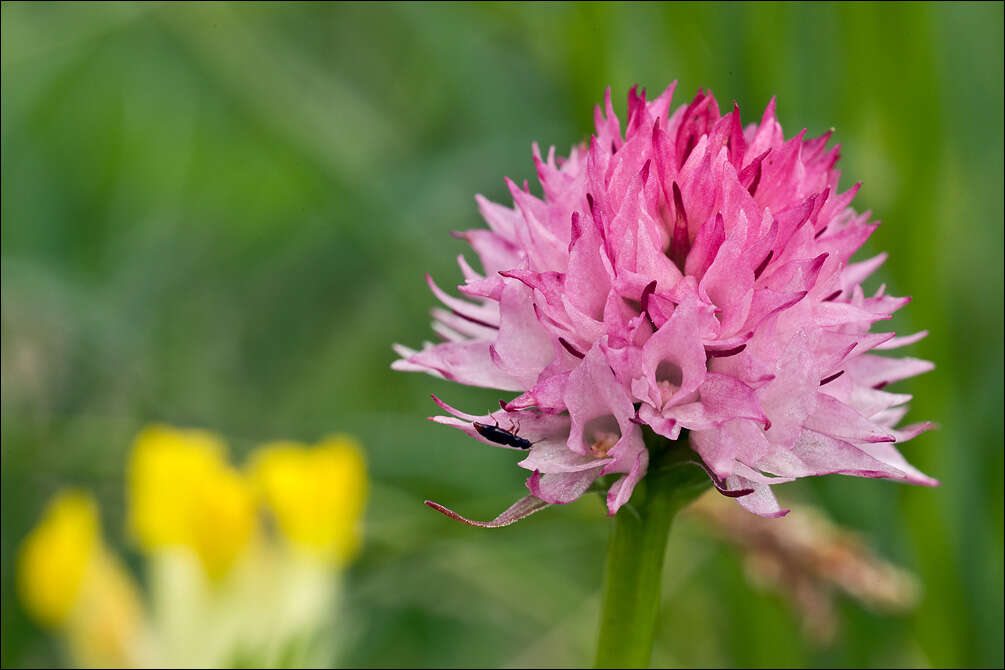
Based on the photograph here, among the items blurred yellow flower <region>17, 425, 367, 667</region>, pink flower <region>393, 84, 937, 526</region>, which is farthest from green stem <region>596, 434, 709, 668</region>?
blurred yellow flower <region>17, 425, 367, 667</region>

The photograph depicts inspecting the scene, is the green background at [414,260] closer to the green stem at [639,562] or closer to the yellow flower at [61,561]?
the yellow flower at [61,561]

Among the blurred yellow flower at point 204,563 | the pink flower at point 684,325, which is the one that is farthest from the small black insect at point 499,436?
the blurred yellow flower at point 204,563

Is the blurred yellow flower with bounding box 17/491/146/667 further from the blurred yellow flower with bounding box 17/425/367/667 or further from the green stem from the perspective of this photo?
the green stem

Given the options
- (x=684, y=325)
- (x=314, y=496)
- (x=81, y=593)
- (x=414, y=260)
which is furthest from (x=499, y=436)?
(x=414, y=260)

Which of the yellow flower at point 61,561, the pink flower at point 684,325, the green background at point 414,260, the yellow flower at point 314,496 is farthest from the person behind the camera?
the green background at point 414,260

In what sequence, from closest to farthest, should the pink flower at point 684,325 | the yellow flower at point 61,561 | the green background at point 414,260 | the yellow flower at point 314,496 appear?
the pink flower at point 684,325
the yellow flower at point 61,561
the yellow flower at point 314,496
the green background at point 414,260

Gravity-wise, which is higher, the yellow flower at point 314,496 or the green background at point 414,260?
the green background at point 414,260
